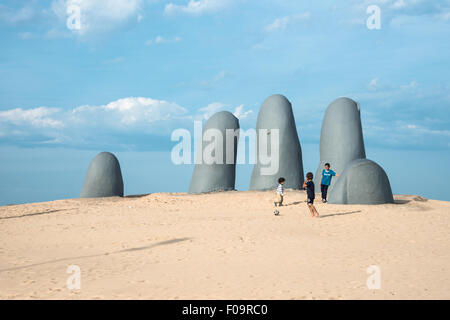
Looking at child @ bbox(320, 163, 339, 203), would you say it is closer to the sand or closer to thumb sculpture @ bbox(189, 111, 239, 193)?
the sand

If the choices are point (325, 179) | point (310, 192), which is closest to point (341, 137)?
point (325, 179)

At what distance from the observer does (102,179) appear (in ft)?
64.3

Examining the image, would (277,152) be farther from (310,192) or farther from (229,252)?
(229,252)

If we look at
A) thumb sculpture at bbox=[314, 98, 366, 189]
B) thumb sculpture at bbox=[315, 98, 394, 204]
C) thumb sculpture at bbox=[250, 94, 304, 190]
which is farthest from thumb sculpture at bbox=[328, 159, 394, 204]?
thumb sculpture at bbox=[250, 94, 304, 190]

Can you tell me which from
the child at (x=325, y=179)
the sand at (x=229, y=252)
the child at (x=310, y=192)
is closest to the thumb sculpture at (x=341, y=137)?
the child at (x=325, y=179)

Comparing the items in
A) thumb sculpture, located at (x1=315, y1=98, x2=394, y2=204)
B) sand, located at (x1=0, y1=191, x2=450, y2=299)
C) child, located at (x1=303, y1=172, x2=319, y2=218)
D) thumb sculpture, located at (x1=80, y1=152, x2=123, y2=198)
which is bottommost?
sand, located at (x1=0, y1=191, x2=450, y2=299)

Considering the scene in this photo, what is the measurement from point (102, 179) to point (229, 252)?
42.6ft

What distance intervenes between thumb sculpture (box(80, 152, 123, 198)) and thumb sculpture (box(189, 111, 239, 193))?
12.2 feet

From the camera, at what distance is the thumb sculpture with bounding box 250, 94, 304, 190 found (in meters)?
17.8

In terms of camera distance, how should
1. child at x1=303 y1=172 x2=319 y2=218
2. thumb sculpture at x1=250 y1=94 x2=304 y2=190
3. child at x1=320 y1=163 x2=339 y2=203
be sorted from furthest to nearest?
thumb sculpture at x1=250 y1=94 x2=304 y2=190 < child at x1=320 y1=163 x2=339 y2=203 < child at x1=303 y1=172 x2=319 y2=218

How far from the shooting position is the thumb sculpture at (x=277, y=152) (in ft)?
58.4

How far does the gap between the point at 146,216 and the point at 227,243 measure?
197 inches

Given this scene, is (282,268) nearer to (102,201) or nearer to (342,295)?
(342,295)

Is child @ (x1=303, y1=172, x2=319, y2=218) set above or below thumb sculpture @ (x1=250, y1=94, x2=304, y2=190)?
below
